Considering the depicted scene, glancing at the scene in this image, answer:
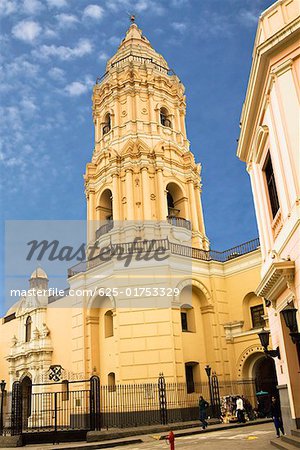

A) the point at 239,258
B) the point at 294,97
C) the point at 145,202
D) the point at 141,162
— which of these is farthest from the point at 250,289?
the point at 294,97

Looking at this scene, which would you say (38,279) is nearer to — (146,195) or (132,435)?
(146,195)

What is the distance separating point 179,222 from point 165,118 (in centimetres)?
752

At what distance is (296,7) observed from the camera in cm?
1018

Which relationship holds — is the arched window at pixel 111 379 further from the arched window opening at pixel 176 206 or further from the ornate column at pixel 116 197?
the arched window opening at pixel 176 206

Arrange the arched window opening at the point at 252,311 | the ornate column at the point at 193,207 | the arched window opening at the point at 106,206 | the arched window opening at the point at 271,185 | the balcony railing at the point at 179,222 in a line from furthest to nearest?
1. the arched window opening at the point at 106,206
2. the ornate column at the point at 193,207
3. the balcony railing at the point at 179,222
4. the arched window opening at the point at 252,311
5. the arched window opening at the point at 271,185

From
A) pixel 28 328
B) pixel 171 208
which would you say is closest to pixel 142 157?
pixel 171 208

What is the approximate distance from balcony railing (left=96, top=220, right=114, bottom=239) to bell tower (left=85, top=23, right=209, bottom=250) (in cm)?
6

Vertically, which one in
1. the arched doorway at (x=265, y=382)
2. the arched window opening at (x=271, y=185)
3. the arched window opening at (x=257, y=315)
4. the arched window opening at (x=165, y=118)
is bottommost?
the arched doorway at (x=265, y=382)

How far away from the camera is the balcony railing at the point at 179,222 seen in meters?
26.5

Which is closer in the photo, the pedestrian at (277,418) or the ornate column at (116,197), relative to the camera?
the pedestrian at (277,418)

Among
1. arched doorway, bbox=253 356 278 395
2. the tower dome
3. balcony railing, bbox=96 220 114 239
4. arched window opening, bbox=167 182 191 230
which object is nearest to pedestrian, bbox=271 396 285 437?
arched doorway, bbox=253 356 278 395

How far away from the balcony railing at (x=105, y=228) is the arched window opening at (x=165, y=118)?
24.4 feet

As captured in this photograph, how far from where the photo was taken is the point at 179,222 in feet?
87.5

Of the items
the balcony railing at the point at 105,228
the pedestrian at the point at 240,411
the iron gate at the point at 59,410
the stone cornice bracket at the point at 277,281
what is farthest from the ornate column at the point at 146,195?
the stone cornice bracket at the point at 277,281
